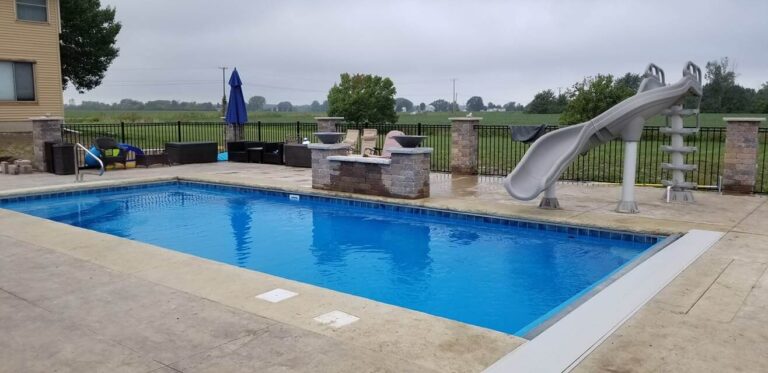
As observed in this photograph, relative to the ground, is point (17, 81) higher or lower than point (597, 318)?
higher

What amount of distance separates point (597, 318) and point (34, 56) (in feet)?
62.9

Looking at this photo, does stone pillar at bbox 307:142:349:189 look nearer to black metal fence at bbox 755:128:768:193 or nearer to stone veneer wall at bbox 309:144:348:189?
stone veneer wall at bbox 309:144:348:189

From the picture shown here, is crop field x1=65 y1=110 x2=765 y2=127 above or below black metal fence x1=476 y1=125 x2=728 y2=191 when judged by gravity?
above

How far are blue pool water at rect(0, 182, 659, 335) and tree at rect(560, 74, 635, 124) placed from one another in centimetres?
1798

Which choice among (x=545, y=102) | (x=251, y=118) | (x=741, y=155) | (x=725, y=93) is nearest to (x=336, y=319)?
(x=741, y=155)

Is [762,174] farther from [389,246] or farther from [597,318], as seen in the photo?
[597,318]

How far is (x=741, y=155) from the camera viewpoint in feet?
32.6

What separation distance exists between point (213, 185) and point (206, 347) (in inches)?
363

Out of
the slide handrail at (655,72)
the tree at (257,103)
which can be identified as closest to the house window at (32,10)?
the slide handrail at (655,72)

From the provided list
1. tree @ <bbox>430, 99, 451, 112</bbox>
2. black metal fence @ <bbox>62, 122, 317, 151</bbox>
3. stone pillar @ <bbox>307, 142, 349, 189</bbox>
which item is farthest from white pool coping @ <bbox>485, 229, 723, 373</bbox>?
tree @ <bbox>430, 99, 451, 112</bbox>

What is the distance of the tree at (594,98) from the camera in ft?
81.7

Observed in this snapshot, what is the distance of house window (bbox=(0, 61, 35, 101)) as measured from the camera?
1731 centimetres

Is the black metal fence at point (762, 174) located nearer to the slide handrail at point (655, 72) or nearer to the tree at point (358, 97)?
the slide handrail at point (655, 72)

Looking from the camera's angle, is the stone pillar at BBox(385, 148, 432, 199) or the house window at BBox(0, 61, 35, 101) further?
the house window at BBox(0, 61, 35, 101)
